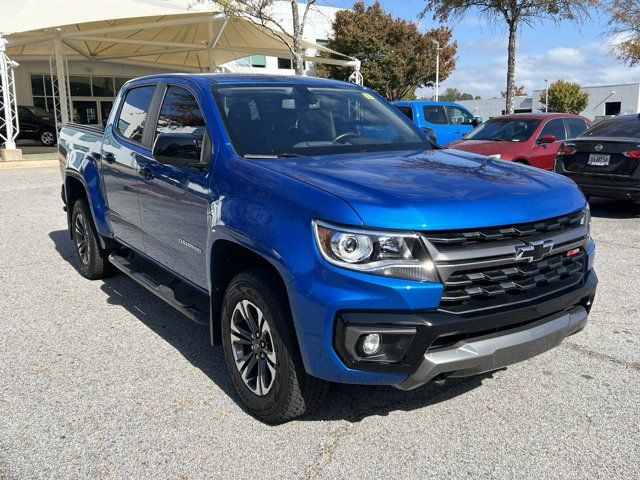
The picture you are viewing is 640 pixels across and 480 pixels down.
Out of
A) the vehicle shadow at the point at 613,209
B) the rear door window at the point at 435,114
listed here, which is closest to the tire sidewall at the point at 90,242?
the vehicle shadow at the point at 613,209

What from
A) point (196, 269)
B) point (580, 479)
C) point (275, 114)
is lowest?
point (580, 479)

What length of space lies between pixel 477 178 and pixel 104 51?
33.4 meters

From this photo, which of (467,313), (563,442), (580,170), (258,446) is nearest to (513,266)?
(467,313)

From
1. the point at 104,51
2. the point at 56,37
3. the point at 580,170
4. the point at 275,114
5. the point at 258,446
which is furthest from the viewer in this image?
the point at 104,51

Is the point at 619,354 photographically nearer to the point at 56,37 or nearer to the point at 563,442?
the point at 563,442

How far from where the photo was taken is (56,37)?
71.3ft

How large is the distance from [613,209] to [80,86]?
103 ft

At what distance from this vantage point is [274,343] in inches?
Answer: 113

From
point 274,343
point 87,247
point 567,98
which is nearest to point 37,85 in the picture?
point 87,247

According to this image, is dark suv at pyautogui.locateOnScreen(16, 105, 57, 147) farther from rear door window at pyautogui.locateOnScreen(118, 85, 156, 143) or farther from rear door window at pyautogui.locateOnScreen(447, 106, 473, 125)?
rear door window at pyautogui.locateOnScreen(118, 85, 156, 143)

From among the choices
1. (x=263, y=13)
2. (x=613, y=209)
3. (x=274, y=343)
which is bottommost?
(x=613, y=209)

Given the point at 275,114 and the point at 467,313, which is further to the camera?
the point at 275,114

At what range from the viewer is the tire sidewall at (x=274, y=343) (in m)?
2.81

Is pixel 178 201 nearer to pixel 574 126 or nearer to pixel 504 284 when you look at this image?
pixel 504 284
